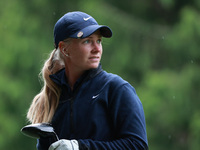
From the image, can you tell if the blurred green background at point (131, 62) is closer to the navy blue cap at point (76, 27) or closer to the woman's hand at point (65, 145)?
the navy blue cap at point (76, 27)

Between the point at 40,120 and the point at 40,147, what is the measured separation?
167mm

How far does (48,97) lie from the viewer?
3.03 metres

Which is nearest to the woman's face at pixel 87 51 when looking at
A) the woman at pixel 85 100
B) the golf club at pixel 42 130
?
the woman at pixel 85 100

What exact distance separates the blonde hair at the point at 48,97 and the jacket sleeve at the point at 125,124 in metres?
0.39

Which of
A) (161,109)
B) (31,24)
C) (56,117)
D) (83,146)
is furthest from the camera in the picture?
(31,24)

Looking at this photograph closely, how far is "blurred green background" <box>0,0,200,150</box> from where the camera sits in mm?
10258

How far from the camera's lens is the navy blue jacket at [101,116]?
2674 mm

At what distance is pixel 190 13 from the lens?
34.1 ft

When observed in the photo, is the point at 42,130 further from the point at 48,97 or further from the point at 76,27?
the point at 76,27

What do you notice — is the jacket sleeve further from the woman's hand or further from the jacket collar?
the jacket collar

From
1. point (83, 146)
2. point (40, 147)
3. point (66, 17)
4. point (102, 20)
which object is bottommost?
point (102, 20)

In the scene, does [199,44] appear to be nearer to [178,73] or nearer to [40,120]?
[178,73]

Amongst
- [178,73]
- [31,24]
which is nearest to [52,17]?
[31,24]

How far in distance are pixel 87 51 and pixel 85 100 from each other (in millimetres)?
280
